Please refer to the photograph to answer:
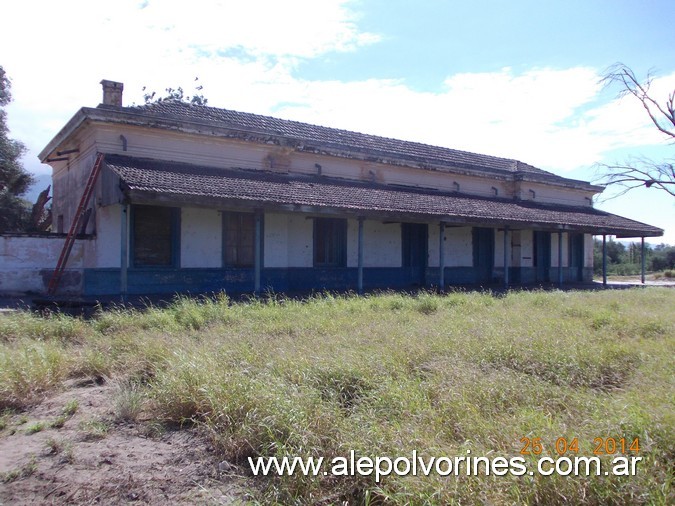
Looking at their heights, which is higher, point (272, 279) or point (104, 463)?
point (272, 279)

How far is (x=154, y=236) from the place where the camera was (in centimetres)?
1298

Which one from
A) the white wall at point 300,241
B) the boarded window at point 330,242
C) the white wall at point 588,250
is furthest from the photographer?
the white wall at point 588,250

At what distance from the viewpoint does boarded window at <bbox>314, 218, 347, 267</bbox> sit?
15.8 meters

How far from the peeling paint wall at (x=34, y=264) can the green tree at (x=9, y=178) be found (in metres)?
11.7

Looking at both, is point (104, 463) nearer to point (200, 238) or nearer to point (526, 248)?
point (200, 238)

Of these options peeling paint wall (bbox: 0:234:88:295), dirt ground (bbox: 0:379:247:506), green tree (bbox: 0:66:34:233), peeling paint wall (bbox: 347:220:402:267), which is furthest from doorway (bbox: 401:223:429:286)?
green tree (bbox: 0:66:34:233)

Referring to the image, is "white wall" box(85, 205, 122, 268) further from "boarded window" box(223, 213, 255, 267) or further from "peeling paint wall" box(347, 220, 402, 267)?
"peeling paint wall" box(347, 220, 402, 267)

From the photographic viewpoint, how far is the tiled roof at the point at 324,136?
48.6ft

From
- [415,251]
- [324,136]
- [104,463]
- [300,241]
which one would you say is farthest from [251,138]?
[104,463]

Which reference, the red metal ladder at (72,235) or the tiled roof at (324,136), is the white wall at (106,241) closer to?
the red metal ladder at (72,235)

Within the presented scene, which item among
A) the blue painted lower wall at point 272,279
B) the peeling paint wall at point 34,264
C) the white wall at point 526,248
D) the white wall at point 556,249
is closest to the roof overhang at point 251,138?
the white wall at point 526,248

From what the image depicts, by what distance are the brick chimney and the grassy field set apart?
322 inches

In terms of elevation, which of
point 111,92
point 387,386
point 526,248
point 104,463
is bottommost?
point 104,463

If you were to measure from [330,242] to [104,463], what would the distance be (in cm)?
1252
